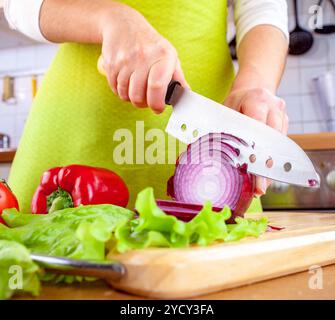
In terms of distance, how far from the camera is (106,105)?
1316 mm

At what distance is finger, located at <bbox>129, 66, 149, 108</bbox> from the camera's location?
0.98 metres

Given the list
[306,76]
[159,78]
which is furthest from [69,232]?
[306,76]

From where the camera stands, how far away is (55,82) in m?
1.38

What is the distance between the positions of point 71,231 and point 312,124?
2318 mm

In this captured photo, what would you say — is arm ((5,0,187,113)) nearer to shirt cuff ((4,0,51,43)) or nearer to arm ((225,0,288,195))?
shirt cuff ((4,0,51,43))

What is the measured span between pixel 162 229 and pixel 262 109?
0.53 m

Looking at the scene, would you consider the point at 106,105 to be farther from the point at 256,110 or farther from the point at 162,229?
the point at 162,229

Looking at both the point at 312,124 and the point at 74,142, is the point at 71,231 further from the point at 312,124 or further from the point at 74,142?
the point at 312,124

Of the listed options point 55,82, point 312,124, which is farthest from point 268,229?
point 312,124

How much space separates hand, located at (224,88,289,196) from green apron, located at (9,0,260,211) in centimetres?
22

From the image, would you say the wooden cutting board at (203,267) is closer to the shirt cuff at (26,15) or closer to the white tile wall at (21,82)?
the shirt cuff at (26,15)

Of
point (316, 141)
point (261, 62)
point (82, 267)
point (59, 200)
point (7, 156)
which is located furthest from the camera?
point (7, 156)

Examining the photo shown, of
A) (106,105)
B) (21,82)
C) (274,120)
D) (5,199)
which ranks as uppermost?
(21,82)

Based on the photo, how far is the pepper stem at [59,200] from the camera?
116 centimetres
